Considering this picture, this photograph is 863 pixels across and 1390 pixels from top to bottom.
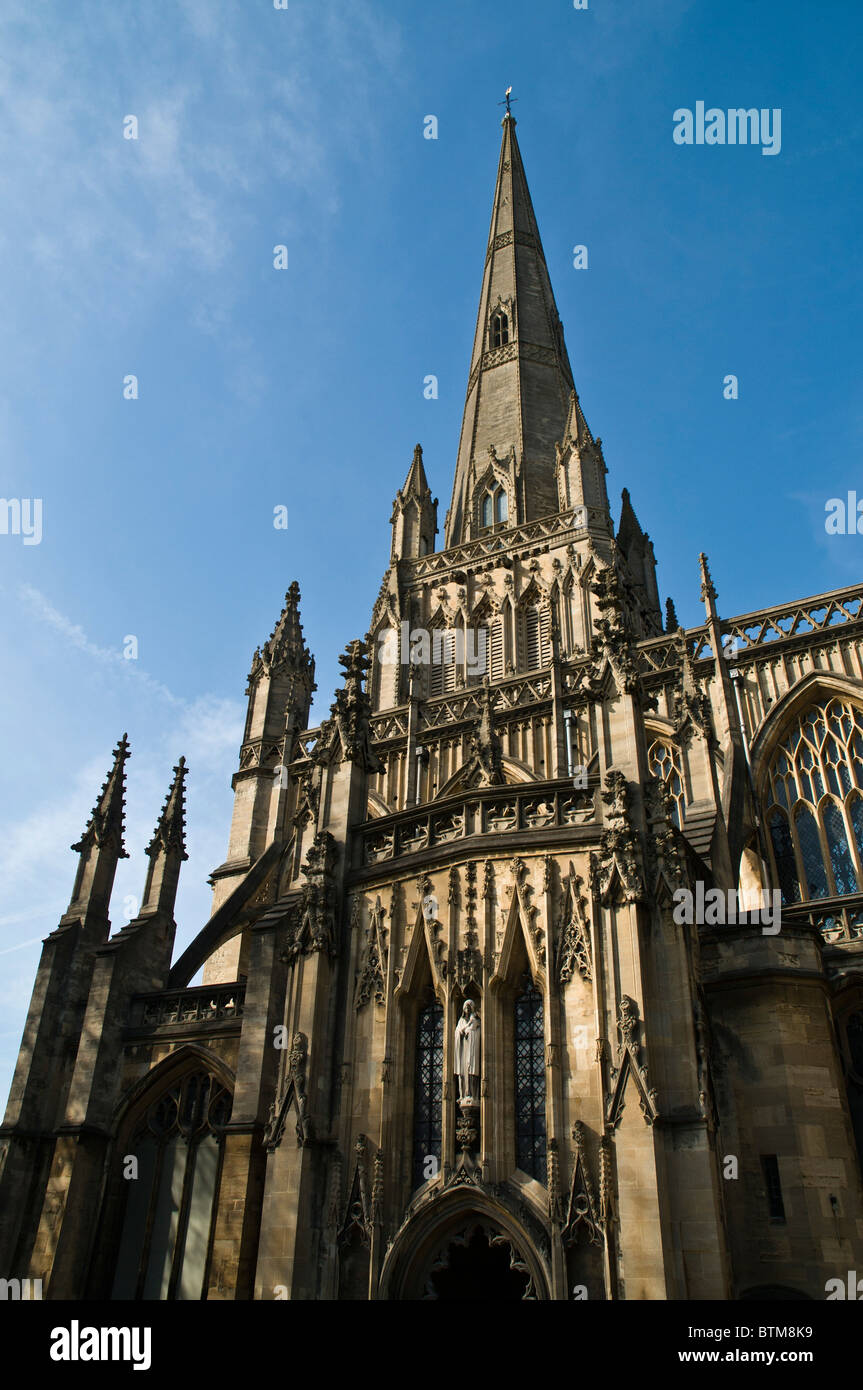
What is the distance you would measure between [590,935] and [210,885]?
1755 centimetres

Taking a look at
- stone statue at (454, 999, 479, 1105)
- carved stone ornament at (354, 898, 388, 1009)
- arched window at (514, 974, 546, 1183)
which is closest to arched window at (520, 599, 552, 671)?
carved stone ornament at (354, 898, 388, 1009)

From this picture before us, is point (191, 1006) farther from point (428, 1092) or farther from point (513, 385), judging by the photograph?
point (513, 385)

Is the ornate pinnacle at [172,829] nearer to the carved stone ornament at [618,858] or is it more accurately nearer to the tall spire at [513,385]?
the carved stone ornament at [618,858]

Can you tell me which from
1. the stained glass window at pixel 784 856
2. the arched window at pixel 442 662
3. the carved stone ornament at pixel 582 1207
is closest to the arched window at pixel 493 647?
the arched window at pixel 442 662

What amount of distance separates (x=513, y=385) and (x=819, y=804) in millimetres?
25820

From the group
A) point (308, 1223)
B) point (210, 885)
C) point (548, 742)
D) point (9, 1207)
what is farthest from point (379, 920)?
point (210, 885)

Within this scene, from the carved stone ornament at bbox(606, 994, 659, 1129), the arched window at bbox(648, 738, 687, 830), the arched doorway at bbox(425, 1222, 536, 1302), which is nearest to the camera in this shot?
the carved stone ornament at bbox(606, 994, 659, 1129)

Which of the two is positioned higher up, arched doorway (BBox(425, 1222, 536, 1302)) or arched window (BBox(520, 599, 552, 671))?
arched window (BBox(520, 599, 552, 671))

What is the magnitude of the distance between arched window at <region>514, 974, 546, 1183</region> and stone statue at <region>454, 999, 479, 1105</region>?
54 cm

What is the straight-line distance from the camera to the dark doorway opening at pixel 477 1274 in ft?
41.6

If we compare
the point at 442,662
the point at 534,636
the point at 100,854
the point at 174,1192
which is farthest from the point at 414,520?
the point at 174,1192

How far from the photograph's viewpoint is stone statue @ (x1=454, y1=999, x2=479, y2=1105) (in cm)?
1316

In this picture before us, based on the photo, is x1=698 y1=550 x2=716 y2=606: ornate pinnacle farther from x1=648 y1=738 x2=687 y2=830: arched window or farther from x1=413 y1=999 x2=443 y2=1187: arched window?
x1=413 y1=999 x2=443 y2=1187: arched window
